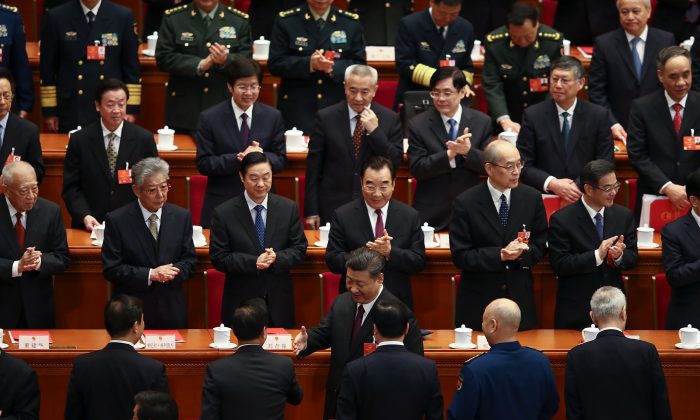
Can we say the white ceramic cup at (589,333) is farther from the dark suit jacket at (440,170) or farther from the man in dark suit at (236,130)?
the man in dark suit at (236,130)

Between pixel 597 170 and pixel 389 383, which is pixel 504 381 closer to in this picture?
pixel 389 383

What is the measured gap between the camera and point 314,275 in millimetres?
8859

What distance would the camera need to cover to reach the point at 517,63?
1002 cm

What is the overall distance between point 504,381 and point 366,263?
0.95 m

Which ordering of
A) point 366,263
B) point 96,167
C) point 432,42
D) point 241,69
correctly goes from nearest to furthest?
point 366,263
point 96,167
point 241,69
point 432,42

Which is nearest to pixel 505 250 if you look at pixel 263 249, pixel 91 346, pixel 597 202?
pixel 597 202

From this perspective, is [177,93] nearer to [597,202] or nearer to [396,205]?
[396,205]

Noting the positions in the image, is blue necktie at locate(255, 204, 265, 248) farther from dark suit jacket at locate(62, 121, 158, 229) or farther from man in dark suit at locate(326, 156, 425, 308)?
dark suit jacket at locate(62, 121, 158, 229)

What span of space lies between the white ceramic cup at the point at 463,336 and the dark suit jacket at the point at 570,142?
1.64m

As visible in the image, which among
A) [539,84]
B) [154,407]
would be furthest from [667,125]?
[154,407]

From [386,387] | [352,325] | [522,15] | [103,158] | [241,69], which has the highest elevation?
[522,15]

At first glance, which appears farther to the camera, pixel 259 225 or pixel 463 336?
pixel 259 225

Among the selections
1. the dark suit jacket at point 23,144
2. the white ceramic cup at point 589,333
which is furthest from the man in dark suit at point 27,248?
the white ceramic cup at point 589,333

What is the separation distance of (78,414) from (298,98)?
372 cm
